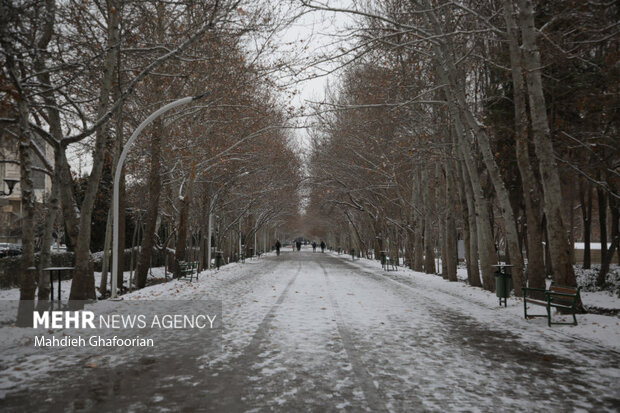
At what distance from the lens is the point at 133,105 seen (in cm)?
1988

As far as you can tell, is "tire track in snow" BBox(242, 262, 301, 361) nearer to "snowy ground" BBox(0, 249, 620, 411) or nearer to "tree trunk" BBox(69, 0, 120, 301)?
"snowy ground" BBox(0, 249, 620, 411)

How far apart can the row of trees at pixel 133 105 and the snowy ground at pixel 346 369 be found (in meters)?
3.93

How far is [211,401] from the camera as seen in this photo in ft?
16.7

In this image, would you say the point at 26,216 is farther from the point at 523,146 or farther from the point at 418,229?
the point at 418,229

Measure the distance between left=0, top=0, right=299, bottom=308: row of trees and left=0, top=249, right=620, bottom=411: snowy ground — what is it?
393 centimetres

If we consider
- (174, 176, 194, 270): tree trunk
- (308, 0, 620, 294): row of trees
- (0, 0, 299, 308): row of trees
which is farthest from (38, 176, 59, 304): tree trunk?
(174, 176, 194, 270): tree trunk

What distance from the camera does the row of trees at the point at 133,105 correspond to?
9.32 m

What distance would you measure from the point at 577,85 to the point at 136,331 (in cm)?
1440

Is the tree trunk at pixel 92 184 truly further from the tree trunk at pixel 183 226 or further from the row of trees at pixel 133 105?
the tree trunk at pixel 183 226

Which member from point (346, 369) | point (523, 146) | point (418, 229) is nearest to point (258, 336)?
point (346, 369)

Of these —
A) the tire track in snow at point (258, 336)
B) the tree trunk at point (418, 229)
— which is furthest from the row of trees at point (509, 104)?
the tire track in snow at point (258, 336)

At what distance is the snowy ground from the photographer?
5.12 m

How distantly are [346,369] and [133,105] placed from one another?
1672 centimetres

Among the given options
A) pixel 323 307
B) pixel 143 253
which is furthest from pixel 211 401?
pixel 143 253
